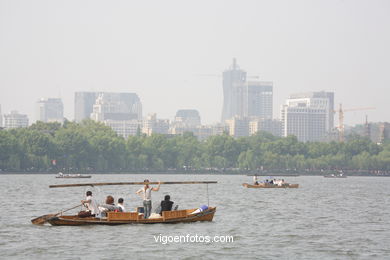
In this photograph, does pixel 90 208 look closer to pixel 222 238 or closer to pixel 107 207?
pixel 107 207

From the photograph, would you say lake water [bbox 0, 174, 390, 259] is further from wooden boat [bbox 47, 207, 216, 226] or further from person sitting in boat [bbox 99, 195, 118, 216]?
person sitting in boat [bbox 99, 195, 118, 216]

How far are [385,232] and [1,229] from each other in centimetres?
2387

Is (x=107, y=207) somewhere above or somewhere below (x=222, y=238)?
above

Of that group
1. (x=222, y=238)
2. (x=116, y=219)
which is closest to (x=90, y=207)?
(x=116, y=219)

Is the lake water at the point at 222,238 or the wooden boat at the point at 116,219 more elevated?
the wooden boat at the point at 116,219

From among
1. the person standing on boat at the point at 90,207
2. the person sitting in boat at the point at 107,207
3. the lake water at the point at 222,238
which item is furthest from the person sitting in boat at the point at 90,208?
the lake water at the point at 222,238

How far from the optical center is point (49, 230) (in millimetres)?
53469

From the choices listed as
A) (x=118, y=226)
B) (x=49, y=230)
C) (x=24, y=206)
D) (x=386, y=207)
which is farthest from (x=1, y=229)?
(x=386, y=207)

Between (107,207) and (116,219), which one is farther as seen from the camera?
(107,207)

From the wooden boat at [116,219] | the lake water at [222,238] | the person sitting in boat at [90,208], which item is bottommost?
the lake water at [222,238]

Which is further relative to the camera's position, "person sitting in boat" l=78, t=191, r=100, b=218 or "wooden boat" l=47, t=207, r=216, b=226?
"person sitting in boat" l=78, t=191, r=100, b=218

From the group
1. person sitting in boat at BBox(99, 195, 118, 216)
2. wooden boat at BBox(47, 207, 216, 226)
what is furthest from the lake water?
person sitting in boat at BBox(99, 195, 118, 216)

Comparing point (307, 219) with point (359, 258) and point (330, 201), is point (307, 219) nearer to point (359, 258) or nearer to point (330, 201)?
point (359, 258)

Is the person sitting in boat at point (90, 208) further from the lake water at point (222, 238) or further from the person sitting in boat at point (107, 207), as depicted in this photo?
the lake water at point (222, 238)
